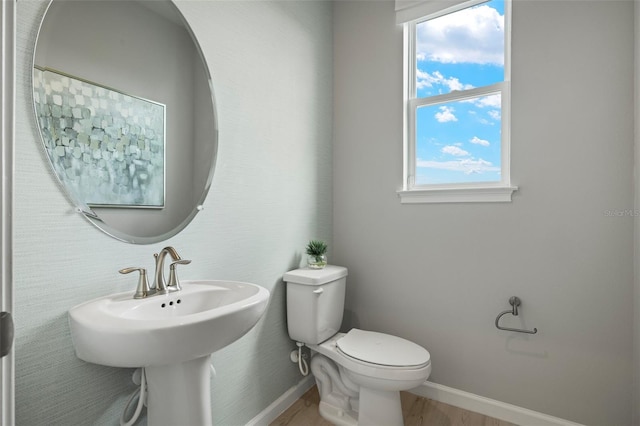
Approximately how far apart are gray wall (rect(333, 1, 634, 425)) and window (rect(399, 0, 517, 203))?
8 cm

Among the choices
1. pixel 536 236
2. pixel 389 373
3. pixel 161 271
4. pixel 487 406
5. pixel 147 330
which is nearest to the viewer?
pixel 147 330

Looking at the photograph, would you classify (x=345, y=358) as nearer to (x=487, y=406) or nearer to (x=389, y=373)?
(x=389, y=373)

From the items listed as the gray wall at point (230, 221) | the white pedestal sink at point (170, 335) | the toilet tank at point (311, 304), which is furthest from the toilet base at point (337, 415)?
the white pedestal sink at point (170, 335)

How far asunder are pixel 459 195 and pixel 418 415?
1.21 m

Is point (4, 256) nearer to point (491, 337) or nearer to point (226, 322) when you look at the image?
point (226, 322)

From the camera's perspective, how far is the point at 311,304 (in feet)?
5.78

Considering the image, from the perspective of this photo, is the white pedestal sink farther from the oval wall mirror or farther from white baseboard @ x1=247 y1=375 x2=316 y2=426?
white baseboard @ x1=247 y1=375 x2=316 y2=426

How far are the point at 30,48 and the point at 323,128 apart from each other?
5.03ft

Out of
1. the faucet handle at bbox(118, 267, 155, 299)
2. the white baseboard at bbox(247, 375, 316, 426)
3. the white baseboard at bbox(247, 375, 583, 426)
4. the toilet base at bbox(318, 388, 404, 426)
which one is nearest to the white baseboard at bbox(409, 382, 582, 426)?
the white baseboard at bbox(247, 375, 583, 426)

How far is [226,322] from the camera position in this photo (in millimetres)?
925

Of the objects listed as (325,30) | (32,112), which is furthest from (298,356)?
(325,30)

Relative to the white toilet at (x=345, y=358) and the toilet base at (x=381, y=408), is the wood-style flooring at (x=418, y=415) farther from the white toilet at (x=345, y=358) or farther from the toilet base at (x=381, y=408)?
the toilet base at (x=381, y=408)

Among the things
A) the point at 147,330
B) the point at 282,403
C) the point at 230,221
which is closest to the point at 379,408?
the point at 282,403

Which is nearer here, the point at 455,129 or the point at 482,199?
the point at 482,199
